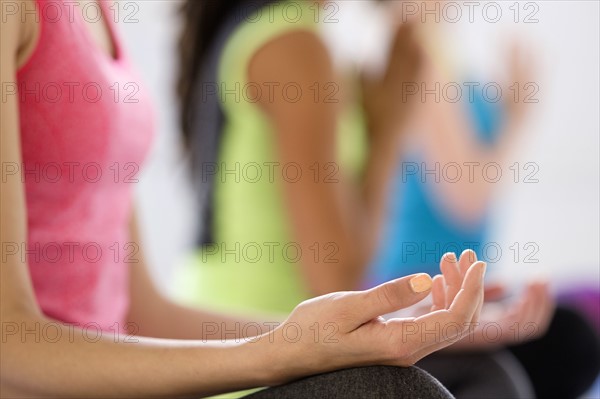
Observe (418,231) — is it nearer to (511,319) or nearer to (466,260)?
(511,319)

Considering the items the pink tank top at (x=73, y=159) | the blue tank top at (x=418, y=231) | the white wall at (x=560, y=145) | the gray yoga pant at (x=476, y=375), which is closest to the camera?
the pink tank top at (x=73, y=159)

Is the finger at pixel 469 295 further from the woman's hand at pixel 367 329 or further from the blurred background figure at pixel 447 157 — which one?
the blurred background figure at pixel 447 157

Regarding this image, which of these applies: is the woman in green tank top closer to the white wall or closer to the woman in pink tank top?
the woman in pink tank top

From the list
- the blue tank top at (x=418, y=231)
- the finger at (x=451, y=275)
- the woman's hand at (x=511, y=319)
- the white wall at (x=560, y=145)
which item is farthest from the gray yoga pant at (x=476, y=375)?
the white wall at (x=560, y=145)

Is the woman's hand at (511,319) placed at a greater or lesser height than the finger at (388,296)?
lesser

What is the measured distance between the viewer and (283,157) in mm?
1272

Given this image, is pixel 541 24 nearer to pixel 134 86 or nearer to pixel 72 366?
pixel 134 86

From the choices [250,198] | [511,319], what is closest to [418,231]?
[250,198]

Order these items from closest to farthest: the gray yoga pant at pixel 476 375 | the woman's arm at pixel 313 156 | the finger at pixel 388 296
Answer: the finger at pixel 388 296 < the gray yoga pant at pixel 476 375 < the woman's arm at pixel 313 156

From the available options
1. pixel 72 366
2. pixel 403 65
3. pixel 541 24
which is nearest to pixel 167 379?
pixel 72 366

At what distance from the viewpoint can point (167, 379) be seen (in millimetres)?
661

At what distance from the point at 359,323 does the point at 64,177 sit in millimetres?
305

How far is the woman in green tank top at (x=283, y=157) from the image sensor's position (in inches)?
50.1

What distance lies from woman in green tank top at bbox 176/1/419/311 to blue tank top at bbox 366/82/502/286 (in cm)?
20
